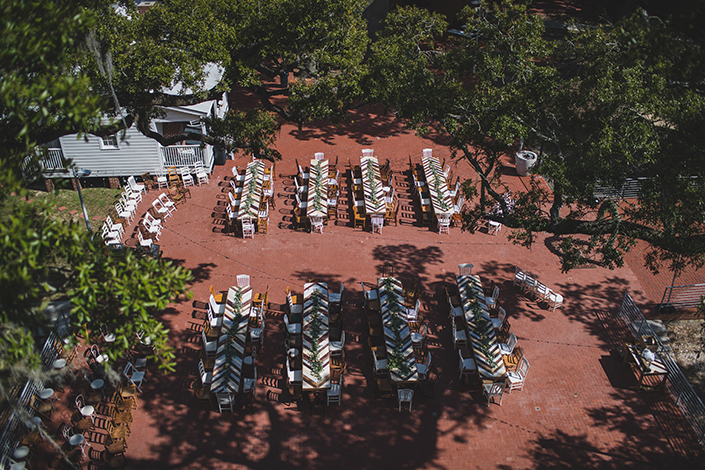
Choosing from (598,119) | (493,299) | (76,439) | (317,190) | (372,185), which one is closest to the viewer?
(76,439)

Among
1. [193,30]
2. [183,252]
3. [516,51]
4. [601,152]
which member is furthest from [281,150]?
[601,152]

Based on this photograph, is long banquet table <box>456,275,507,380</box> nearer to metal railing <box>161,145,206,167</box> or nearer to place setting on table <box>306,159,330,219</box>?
place setting on table <box>306,159,330,219</box>

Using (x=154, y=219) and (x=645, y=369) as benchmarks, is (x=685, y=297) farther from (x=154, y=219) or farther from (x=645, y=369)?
(x=154, y=219)

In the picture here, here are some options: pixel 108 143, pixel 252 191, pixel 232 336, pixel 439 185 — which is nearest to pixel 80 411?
pixel 232 336

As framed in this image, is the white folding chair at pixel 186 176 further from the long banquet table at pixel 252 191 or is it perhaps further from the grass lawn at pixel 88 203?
the grass lawn at pixel 88 203

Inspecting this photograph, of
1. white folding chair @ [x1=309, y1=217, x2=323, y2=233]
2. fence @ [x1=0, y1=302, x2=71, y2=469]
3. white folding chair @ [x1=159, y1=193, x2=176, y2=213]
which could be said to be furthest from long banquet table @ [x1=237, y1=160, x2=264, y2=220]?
fence @ [x1=0, y1=302, x2=71, y2=469]

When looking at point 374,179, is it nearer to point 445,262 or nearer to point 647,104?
point 445,262
